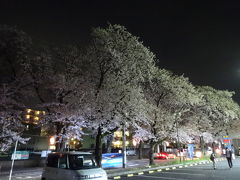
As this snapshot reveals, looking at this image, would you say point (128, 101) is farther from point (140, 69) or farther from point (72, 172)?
point (72, 172)

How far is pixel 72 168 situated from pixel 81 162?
0.57 meters

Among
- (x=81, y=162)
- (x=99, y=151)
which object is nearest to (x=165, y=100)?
(x=99, y=151)

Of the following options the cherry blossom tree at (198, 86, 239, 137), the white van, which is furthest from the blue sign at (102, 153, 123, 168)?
the cherry blossom tree at (198, 86, 239, 137)

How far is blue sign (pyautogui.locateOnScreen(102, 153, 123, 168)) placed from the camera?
19.7 metres

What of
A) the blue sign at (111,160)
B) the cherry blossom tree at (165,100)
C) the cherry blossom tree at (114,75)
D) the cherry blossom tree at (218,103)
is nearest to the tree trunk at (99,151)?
the cherry blossom tree at (114,75)

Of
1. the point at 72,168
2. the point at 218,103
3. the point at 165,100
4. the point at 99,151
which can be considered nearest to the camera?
the point at 72,168

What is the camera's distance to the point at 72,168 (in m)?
7.87

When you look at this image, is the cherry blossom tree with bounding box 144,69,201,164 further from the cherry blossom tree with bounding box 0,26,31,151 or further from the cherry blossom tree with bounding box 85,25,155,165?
the cherry blossom tree with bounding box 0,26,31,151

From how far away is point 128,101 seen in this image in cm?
1595

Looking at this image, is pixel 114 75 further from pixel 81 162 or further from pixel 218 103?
pixel 218 103

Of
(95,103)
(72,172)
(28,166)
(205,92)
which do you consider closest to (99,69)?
(95,103)

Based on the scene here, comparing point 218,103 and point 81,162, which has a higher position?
point 218,103

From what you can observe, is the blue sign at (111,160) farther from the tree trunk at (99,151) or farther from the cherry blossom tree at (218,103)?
the cherry blossom tree at (218,103)

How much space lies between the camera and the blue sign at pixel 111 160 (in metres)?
19.7
